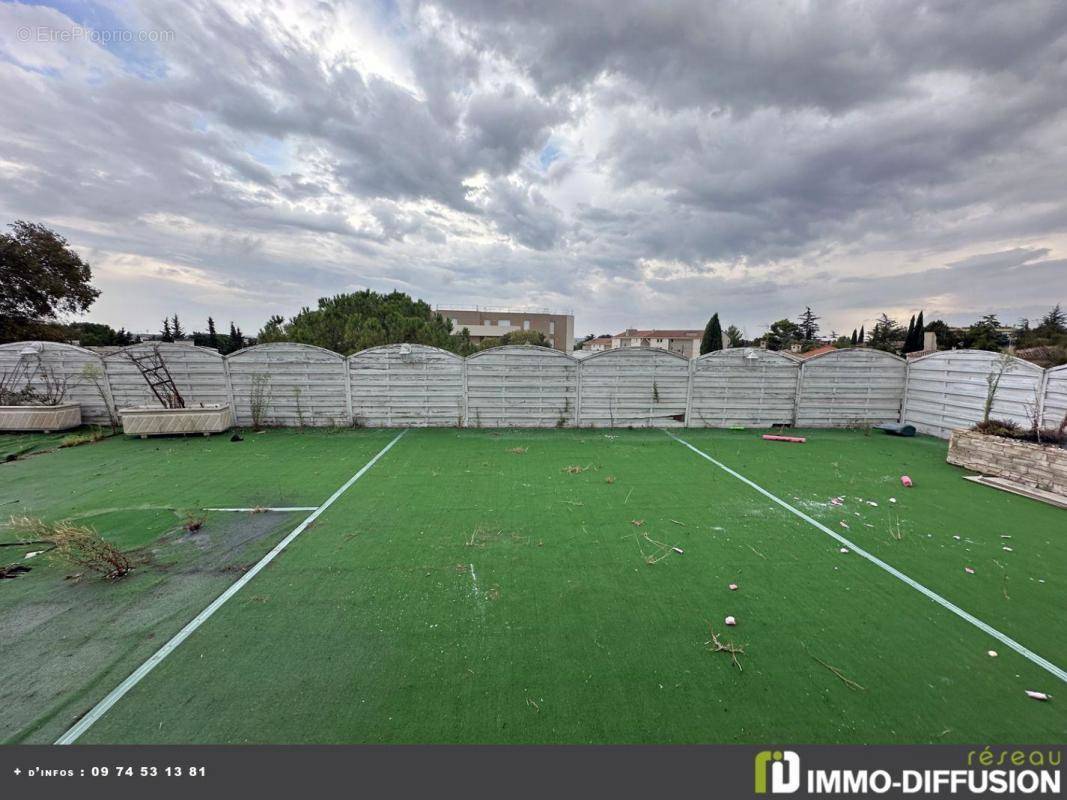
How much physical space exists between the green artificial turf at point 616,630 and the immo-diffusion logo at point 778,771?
9 centimetres

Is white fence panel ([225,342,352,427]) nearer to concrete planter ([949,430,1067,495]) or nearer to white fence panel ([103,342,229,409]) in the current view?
white fence panel ([103,342,229,409])

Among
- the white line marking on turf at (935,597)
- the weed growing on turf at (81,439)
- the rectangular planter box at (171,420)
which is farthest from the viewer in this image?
the rectangular planter box at (171,420)

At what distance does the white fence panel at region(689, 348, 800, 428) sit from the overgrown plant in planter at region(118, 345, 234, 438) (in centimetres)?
1076

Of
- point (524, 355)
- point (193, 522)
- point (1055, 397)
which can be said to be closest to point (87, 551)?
point (193, 522)

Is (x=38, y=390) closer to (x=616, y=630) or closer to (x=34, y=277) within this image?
(x=34, y=277)

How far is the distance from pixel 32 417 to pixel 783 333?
5383 centimetres

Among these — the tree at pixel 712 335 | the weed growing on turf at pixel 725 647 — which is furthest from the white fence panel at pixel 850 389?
the tree at pixel 712 335

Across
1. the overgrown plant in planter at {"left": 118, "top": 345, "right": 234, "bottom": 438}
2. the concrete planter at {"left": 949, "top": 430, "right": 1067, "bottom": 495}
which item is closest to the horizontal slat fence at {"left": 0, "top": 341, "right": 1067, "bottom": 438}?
the overgrown plant in planter at {"left": 118, "top": 345, "right": 234, "bottom": 438}

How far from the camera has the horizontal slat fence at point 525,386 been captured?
8844mm

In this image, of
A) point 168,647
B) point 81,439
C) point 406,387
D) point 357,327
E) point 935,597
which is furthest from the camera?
point 357,327

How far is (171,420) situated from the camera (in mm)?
8031

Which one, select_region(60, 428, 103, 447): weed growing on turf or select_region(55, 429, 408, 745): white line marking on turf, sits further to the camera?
select_region(60, 428, 103, 447): weed growing on turf

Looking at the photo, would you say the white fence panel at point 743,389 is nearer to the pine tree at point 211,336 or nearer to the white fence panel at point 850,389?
the white fence panel at point 850,389

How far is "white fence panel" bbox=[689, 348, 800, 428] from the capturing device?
9508 mm
